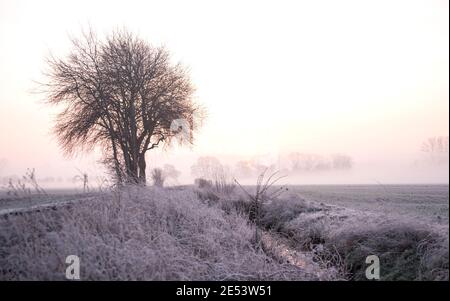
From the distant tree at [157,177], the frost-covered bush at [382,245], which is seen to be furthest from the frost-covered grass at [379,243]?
the distant tree at [157,177]

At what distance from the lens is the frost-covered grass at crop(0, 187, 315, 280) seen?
7.77 m

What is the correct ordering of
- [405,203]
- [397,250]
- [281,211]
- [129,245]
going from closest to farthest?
[397,250] < [129,245] < [405,203] < [281,211]

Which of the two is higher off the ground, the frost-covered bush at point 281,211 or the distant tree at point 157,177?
the distant tree at point 157,177

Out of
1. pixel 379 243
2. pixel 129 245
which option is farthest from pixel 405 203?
pixel 129 245

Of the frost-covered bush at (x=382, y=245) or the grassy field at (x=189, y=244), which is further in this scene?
the grassy field at (x=189, y=244)

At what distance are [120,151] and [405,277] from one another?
73.5 ft

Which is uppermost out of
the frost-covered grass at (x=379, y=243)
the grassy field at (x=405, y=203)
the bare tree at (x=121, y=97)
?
the bare tree at (x=121, y=97)

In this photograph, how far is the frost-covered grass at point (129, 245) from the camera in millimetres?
7766

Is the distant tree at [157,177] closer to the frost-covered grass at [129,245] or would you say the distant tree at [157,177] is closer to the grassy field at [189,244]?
the grassy field at [189,244]

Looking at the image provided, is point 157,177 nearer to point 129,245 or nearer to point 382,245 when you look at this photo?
point 129,245

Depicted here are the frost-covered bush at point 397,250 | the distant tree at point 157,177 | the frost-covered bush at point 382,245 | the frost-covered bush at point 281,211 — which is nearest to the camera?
the frost-covered bush at point 397,250

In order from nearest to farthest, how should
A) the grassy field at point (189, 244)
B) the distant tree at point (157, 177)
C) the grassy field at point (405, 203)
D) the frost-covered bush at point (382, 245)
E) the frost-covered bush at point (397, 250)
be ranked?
the frost-covered bush at point (397, 250), the frost-covered bush at point (382, 245), the grassy field at point (189, 244), the grassy field at point (405, 203), the distant tree at point (157, 177)

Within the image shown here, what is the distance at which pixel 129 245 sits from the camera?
8.80 m

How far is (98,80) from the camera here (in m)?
25.4
